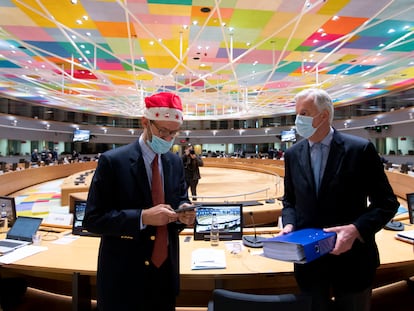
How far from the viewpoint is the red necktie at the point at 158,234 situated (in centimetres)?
147

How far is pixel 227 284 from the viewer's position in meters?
2.64

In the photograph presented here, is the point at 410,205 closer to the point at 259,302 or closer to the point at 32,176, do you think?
the point at 259,302

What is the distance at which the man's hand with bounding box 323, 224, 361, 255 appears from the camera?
4.43ft

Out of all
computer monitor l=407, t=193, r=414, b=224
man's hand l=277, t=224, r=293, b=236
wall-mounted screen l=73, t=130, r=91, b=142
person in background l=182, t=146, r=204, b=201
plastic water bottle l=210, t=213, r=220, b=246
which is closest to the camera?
man's hand l=277, t=224, r=293, b=236

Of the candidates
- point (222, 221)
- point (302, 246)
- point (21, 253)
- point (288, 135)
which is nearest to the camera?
point (302, 246)

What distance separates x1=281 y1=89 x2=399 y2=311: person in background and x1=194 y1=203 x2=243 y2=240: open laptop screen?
57.5 inches

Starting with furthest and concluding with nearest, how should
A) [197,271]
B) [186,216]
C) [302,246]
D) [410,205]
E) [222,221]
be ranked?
[410,205] → [222,221] → [197,271] → [186,216] → [302,246]

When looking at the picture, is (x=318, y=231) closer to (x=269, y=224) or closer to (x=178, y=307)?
(x=178, y=307)

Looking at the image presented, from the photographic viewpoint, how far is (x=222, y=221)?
306cm

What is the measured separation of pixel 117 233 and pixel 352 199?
3.86ft

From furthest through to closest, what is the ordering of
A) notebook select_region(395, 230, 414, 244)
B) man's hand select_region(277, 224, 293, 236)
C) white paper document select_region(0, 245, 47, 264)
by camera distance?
notebook select_region(395, 230, 414, 244), white paper document select_region(0, 245, 47, 264), man's hand select_region(277, 224, 293, 236)

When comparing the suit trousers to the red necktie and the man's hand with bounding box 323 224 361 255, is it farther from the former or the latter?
the man's hand with bounding box 323 224 361 255

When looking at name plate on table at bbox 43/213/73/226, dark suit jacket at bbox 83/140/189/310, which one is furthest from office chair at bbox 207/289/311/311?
name plate on table at bbox 43/213/73/226

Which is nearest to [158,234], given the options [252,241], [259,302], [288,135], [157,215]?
[157,215]
